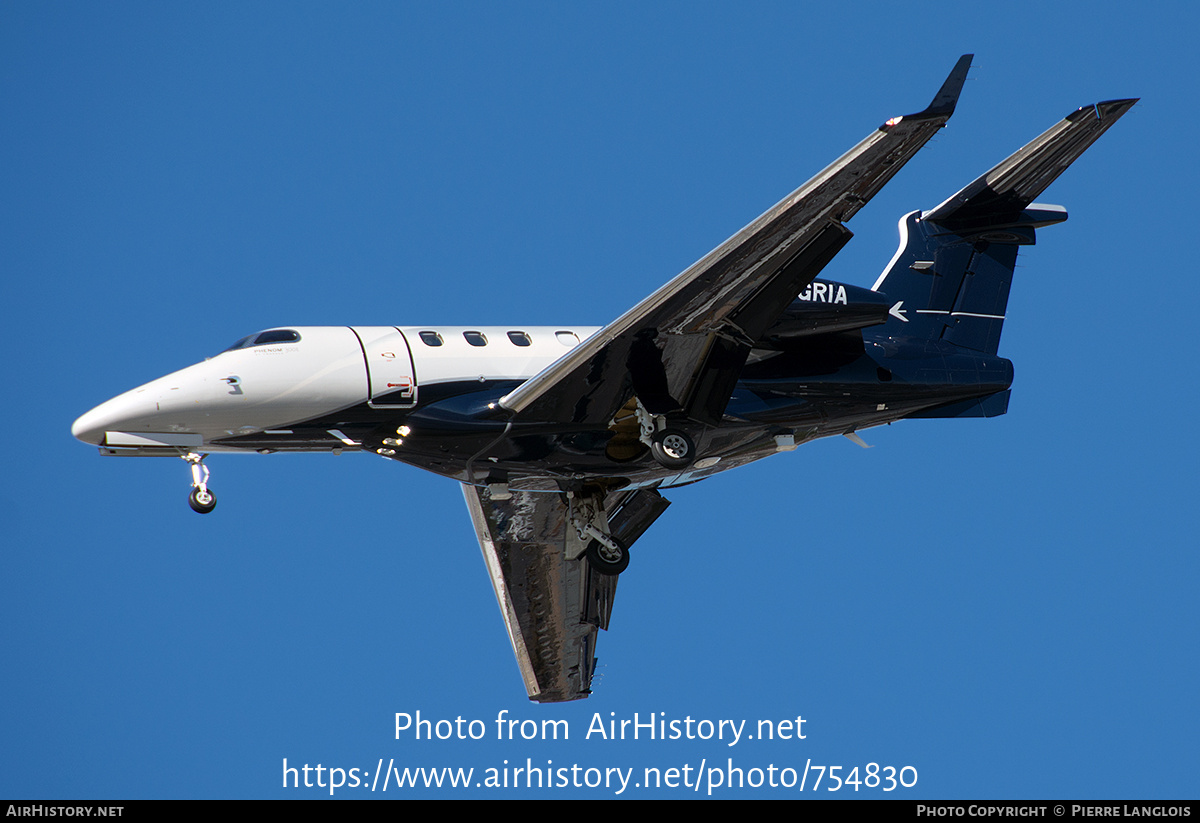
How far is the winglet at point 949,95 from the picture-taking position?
1855 cm

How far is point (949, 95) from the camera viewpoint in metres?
18.6

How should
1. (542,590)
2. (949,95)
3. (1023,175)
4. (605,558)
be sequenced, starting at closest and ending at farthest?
(949,95)
(1023,175)
(605,558)
(542,590)

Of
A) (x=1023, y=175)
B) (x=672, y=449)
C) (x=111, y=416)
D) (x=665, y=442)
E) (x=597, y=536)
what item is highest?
(x=1023, y=175)

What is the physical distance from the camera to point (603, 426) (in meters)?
22.8

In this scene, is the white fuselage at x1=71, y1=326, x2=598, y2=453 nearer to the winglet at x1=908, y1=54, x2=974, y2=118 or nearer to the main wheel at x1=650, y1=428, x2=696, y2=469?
the main wheel at x1=650, y1=428, x2=696, y2=469

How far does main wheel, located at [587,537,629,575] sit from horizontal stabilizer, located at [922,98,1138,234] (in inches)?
322

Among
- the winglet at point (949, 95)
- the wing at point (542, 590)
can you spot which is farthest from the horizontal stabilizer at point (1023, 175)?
the wing at point (542, 590)

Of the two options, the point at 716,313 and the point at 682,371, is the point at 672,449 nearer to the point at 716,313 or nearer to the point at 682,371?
the point at 682,371

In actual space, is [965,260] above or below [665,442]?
above

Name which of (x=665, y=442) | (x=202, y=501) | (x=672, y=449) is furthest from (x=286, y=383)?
(x=672, y=449)

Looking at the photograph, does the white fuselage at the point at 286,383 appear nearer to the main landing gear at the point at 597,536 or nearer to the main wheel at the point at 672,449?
the main wheel at the point at 672,449

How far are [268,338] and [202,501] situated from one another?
8.77 ft

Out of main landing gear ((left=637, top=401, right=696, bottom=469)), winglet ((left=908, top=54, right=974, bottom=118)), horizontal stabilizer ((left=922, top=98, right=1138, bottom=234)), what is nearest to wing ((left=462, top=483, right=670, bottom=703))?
main landing gear ((left=637, top=401, right=696, bottom=469))

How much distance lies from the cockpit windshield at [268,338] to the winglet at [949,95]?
9.76m
